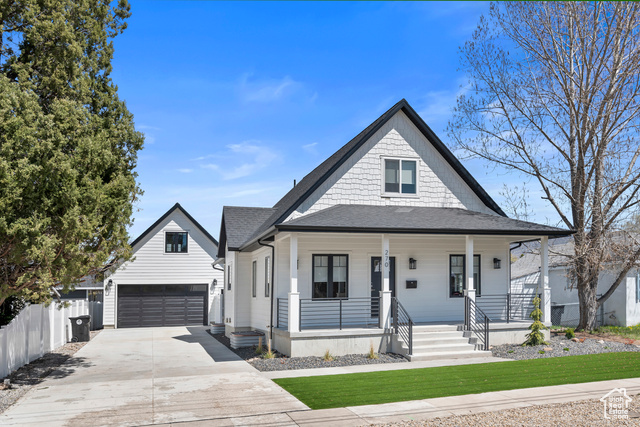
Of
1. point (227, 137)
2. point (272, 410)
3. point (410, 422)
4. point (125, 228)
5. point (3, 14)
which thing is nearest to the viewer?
point (410, 422)

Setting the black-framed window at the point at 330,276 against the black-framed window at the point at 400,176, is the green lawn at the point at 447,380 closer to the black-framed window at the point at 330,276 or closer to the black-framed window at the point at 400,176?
the black-framed window at the point at 330,276

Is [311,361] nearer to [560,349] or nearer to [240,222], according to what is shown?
[560,349]

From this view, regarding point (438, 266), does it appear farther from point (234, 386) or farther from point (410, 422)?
point (410, 422)

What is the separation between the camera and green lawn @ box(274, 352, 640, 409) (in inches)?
364

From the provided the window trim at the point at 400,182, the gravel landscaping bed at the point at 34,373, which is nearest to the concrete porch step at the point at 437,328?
the window trim at the point at 400,182

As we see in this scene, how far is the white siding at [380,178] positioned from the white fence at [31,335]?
8.02 meters

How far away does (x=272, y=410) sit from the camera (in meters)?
8.46

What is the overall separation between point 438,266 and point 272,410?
32.5 feet

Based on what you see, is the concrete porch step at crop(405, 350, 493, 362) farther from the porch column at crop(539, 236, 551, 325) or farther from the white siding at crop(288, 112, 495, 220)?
the white siding at crop(288, 112, 495, 220)

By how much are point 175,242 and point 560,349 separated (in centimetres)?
1958

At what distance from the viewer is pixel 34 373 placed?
12.5 metres

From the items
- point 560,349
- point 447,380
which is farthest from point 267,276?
point 560,349

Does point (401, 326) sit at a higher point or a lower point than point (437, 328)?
higher

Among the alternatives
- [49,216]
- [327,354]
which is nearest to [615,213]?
[327,354]
